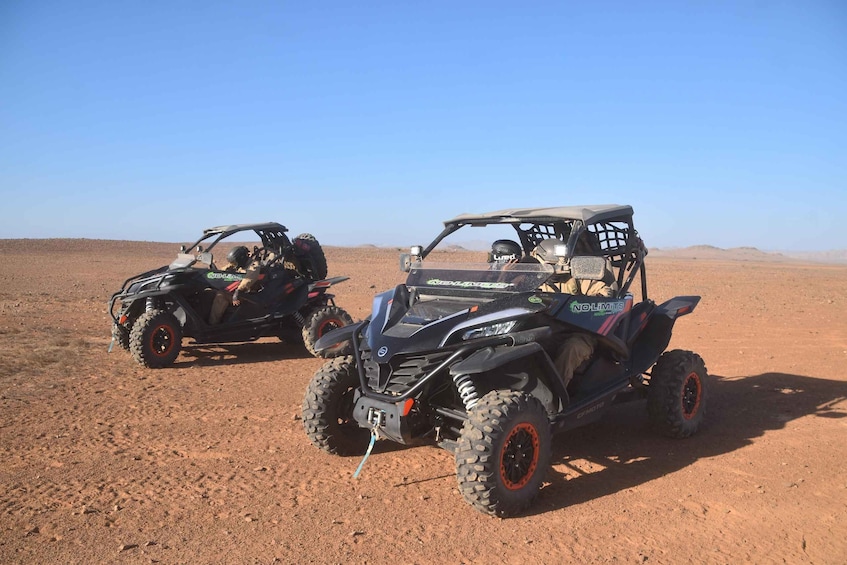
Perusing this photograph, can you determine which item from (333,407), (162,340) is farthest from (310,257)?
(333,407)

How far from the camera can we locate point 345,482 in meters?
5.05

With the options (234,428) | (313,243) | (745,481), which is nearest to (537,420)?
(745,481)

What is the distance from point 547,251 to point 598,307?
94cm

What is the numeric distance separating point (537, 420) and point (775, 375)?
19.0ft

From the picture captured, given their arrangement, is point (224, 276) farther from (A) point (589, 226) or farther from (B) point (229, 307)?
(A) point (589, 226)

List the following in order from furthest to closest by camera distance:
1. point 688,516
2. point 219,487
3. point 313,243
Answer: point 313,243 < point 219,487 < point 688,516

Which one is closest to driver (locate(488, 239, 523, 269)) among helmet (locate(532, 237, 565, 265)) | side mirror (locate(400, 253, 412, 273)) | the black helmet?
helmet (locate(532, 237, 565, 265))

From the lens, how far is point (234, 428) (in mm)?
6449

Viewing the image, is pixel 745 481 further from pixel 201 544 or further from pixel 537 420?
pixel 201 544

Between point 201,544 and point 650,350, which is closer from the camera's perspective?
point 201,544

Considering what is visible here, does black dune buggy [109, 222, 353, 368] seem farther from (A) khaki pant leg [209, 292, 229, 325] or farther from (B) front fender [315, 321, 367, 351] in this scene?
(B) front fender [315, 321, 367, 351]

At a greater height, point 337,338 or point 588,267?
point 588,267

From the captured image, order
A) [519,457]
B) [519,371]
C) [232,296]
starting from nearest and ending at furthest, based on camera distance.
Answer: [519,457] < [519,371] < [232,296]

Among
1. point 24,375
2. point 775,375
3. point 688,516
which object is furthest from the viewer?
point 775,375
